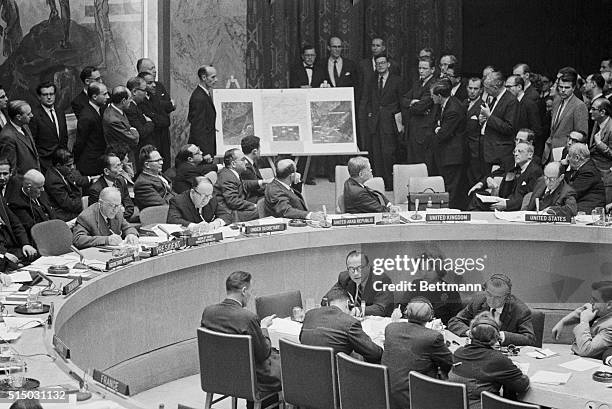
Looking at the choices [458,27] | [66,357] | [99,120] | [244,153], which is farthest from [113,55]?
[66,357]

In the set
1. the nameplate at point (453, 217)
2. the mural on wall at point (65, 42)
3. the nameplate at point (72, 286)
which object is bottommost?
the nameplate at point (72, 286)

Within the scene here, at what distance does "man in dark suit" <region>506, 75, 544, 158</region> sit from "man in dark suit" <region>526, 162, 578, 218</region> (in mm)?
2248

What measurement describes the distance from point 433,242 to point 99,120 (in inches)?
150

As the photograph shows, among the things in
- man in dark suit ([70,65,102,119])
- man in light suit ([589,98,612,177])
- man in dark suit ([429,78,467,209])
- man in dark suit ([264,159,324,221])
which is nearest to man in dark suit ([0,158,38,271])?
man in dark suit ([264,159,324,221])

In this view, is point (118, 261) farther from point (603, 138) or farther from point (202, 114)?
point (603, 138)

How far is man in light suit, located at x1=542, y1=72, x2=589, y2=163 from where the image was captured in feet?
38.9

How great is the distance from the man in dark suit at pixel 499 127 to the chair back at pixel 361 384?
585 centimetres

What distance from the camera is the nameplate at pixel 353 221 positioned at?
31.0 ft

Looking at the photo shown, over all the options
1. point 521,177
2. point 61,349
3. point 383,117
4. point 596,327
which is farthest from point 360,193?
point 61,349

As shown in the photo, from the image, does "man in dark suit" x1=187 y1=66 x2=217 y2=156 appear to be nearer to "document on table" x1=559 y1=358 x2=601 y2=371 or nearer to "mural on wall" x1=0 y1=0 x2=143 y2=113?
"mural on wall" x1=0 y1=0 x2=143 y2=113

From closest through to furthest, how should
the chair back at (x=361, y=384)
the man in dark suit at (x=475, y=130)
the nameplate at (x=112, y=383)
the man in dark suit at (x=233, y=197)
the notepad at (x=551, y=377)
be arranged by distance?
the nameplate at (x=112, y=383) → the chair back at (x=361, y=384) → the notepad at (x=551, y=377) → the man in dark suit at (x=233, y=197) → the man in dark suit at (x=475, y=130)

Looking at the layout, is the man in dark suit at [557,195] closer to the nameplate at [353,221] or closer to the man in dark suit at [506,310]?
the nameplate at [353,221]

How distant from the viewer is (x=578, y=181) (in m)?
9.86

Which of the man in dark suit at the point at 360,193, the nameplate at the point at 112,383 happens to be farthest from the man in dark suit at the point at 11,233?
the nameplate at the point at 112,383
